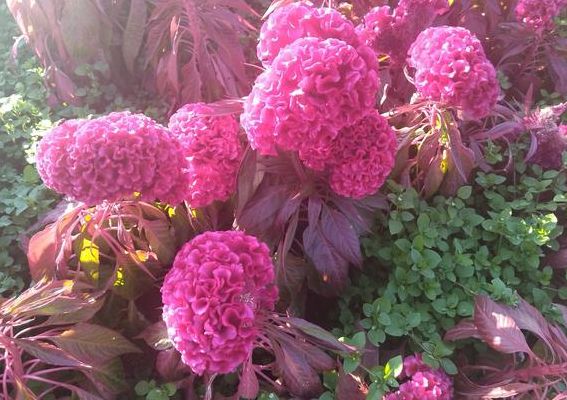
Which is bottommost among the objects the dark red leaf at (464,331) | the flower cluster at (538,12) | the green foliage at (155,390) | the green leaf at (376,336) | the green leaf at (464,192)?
the dark red leaf at (464,331)

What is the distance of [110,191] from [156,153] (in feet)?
0.41

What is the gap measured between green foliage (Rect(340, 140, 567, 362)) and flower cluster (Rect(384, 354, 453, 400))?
0.11ft

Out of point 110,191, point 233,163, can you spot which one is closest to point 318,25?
point 233,163

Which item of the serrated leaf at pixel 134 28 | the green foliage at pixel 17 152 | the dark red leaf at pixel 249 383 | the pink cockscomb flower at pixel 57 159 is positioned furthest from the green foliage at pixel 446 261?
the serrated leaf at pixel 134 28

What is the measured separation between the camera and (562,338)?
1.28 metres

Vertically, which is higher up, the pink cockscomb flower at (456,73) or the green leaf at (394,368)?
the pink cockscomb flower at (456,73)

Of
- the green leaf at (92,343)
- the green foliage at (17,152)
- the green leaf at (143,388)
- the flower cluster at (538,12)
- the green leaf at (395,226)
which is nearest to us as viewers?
the green leaf at (92,343)

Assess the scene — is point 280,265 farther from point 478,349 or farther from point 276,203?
point 478,349

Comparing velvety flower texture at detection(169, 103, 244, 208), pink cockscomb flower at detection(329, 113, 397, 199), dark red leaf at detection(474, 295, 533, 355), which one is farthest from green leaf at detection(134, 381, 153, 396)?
dark red leaf at detection(474, 295, 533, 355)

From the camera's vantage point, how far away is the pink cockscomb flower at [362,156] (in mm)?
1246

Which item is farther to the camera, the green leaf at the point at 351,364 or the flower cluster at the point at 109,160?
the green leaf at the point at 351,364

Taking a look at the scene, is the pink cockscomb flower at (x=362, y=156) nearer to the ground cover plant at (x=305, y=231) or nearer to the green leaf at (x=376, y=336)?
the ground cover plant at (x=305, y=231)

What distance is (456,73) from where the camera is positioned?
1255 millimetres

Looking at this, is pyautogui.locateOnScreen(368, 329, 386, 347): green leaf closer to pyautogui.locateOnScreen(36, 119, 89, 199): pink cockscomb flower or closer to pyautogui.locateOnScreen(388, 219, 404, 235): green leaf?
pyautogui.locateOnScreen(388, 219, 404, 235): green leaf
